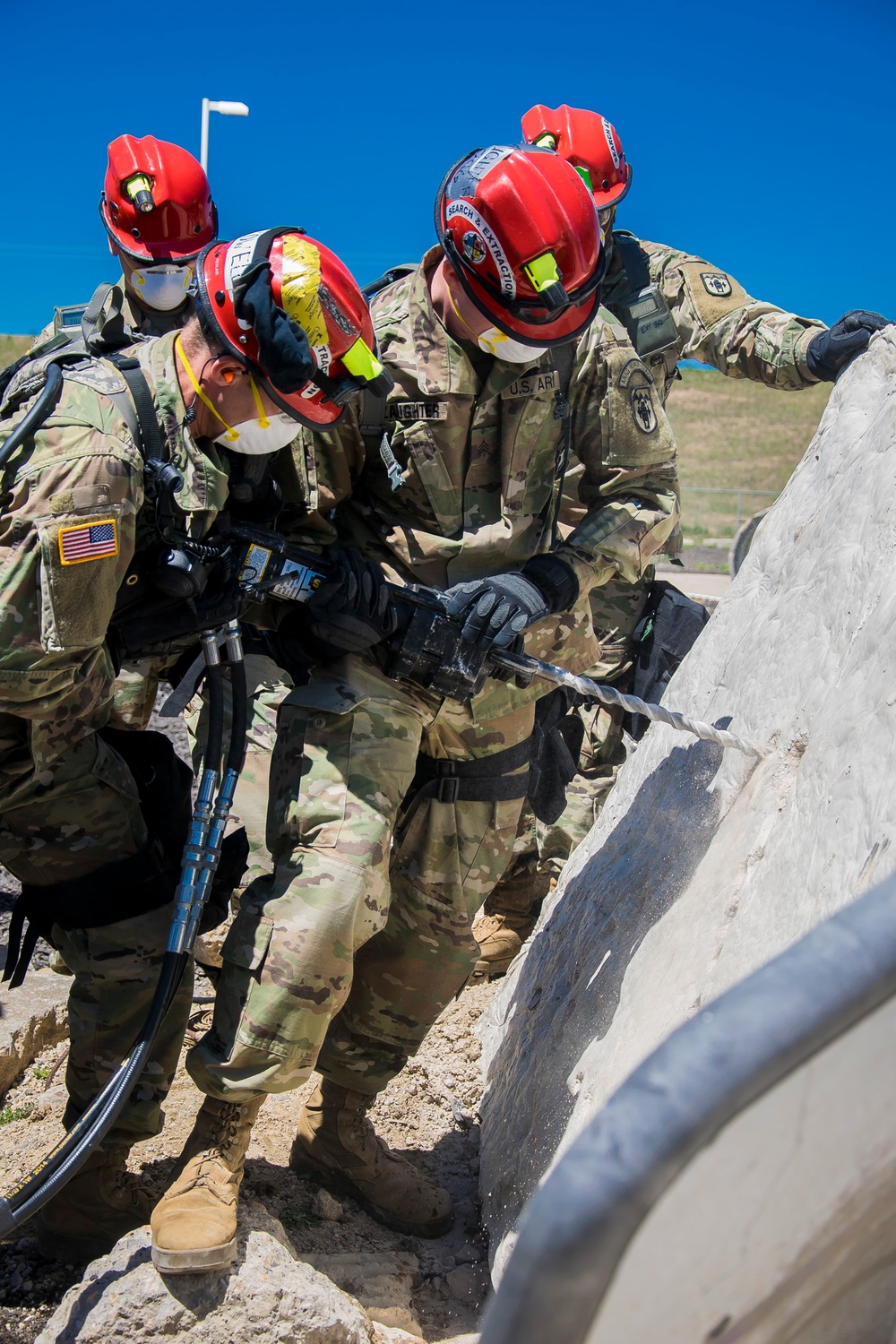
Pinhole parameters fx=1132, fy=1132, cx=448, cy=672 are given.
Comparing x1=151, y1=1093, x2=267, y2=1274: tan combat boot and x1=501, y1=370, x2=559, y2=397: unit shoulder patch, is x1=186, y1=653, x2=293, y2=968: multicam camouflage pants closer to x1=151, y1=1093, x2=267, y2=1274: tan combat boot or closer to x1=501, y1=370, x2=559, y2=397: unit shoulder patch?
x1=151, y1=1093, x2=267, y2=1274: tan combat boot

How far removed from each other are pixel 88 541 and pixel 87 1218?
1.78 m

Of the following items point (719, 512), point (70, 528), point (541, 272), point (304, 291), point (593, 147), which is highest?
point (593, 147)

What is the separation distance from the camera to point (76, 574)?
2.32 m

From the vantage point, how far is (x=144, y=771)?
125 inches

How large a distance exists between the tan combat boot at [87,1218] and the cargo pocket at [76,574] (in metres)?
1.44

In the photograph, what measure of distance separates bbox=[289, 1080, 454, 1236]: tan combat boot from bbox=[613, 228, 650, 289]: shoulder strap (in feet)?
11.8

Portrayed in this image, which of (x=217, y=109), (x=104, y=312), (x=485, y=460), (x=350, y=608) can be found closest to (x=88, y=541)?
(x=350, y=608)

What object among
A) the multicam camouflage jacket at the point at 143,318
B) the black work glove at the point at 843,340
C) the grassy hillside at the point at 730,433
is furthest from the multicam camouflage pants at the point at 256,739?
the grassy hillside at the point at 730,433

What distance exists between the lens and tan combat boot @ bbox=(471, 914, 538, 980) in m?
4.62

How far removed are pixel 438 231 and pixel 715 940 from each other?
6.65ft

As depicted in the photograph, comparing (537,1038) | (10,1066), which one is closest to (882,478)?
(537,1038)

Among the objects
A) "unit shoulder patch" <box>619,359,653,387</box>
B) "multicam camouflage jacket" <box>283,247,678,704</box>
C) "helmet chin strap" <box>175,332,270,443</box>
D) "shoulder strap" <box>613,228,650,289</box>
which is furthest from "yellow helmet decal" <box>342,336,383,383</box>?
"shoulder strap" <box>613,228,650,289</box>

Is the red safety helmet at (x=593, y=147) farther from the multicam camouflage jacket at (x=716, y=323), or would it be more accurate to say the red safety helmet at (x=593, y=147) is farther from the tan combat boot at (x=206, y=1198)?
the tan combat boot at (x=206, y=1198)

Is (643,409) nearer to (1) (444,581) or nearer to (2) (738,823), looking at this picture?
(1) (444,581)
